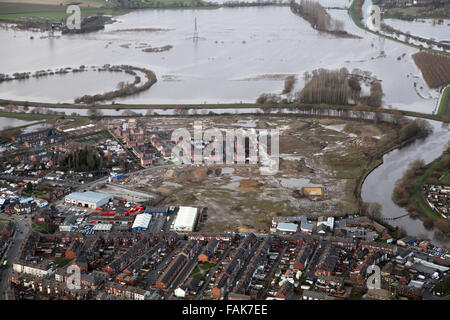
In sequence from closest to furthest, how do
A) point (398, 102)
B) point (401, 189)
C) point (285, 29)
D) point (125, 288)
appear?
point (125, 288) < point (401, 189) < point (398, 102) < point (285, 29)

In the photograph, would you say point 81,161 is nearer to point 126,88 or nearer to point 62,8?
point 126,88

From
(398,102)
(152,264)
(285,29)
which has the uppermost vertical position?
(285,29)

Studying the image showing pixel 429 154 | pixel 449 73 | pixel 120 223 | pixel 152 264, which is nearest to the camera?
pixel 152 264

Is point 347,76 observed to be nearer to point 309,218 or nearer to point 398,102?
point 398,102

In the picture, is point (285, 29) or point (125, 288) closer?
point (125, 288)

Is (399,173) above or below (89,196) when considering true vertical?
above

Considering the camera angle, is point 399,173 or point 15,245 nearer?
point 15,245

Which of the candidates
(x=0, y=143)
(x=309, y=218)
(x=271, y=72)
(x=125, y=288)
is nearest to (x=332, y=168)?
(x=309, y=218)

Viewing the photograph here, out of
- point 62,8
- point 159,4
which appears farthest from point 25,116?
point 159,4
